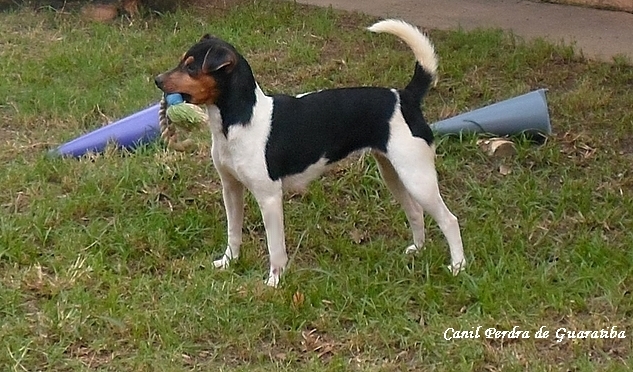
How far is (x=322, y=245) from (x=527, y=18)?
4.49 m

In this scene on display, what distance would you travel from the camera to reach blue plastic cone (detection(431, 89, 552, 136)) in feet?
18.9

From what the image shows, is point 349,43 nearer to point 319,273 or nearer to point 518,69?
point 518,69

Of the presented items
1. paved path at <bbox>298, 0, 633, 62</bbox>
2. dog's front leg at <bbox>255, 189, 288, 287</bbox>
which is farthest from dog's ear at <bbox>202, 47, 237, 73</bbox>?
paved path at <bbox>298, 0, 633, 62</bbox>

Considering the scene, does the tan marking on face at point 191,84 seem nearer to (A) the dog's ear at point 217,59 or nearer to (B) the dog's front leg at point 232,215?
(A) the dog's ear at point 217,59

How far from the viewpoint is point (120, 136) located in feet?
19.0

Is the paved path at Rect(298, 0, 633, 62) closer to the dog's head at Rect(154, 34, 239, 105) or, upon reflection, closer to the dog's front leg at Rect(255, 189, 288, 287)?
the dog's front leg at Rect(255, 189, 288, 287)

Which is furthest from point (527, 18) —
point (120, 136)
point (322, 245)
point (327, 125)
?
point (327, 125)

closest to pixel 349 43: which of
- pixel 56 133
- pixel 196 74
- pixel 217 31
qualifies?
pixel 217 31

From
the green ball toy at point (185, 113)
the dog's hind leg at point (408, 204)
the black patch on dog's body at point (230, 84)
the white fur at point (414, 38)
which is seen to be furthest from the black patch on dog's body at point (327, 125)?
the green ball toy at point (185, 113)

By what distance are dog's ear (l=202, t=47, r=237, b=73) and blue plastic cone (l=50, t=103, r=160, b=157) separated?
1877 mm

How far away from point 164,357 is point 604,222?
7.51 ft

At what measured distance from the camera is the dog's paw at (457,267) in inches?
172

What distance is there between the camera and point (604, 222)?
4875mm

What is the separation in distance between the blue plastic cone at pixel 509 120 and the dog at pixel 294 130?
1458 mm
